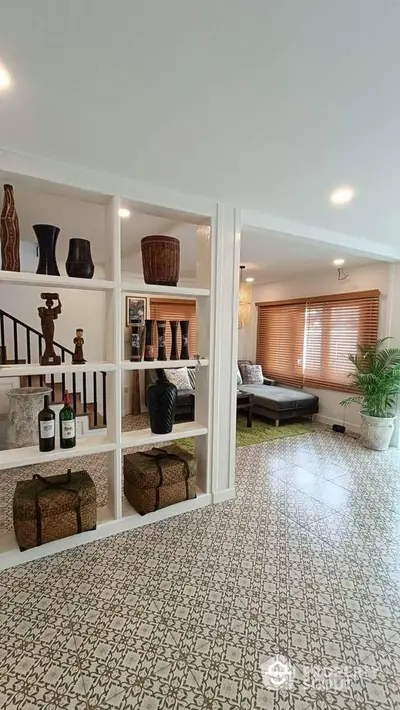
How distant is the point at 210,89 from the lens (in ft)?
4.63

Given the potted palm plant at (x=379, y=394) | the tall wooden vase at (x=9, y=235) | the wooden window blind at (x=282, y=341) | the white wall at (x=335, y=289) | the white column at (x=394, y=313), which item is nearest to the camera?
the tall wooden vase at (x=9, y=235)

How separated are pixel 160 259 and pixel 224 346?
847 millimetres

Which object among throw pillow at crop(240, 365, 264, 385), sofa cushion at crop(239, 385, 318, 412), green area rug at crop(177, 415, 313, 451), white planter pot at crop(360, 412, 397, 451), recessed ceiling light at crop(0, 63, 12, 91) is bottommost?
green area rug at crop(177, 415, 313, 451)

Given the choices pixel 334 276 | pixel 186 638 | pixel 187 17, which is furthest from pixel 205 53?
pixel 334 276

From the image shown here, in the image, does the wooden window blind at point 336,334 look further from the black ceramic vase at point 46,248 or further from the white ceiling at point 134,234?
the black ceramic vase at point 46,248

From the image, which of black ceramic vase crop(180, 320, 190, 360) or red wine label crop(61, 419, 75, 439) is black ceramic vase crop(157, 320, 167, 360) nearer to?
black ceramic vase crop(180, 320, 190, 360)

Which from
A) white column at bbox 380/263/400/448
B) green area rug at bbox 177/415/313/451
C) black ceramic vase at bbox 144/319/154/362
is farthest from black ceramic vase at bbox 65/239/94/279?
white column at bbox 380/263/400/448

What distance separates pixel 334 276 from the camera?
5195 millimetres

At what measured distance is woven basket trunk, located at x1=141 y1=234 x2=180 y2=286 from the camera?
7.82 feet

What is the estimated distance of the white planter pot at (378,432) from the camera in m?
4.09

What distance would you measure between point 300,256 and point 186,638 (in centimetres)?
401

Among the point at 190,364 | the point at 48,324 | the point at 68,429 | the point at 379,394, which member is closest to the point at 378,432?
the point at 379,394

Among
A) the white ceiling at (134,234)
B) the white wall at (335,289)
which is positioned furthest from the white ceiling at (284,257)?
the white wall at (335,289)

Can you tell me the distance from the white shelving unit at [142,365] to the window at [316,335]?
288cm
